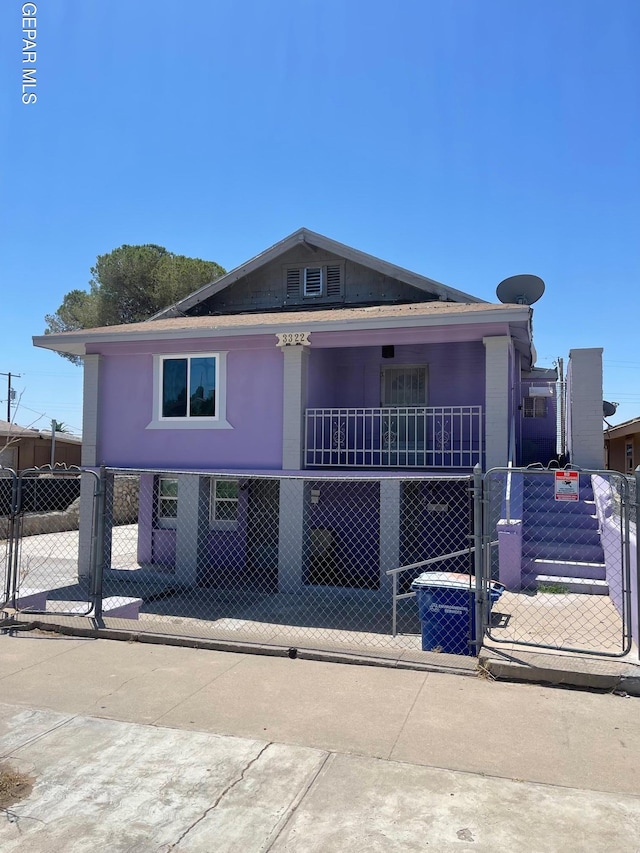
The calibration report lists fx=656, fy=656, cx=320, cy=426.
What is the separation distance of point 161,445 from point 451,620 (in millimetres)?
8194

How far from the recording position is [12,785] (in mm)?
3594

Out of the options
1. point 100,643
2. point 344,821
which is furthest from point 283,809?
point 100,643

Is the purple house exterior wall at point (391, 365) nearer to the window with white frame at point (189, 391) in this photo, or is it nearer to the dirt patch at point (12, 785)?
the window with white frame at point (189, 391)

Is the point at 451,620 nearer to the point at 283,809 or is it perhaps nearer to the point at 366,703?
the point at 366,703

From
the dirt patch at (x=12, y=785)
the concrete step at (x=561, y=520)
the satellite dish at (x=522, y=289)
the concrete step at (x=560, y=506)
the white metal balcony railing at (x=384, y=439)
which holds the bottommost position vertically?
the dirt patch at (x=12, y=785)

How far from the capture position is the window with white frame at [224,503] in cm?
1425

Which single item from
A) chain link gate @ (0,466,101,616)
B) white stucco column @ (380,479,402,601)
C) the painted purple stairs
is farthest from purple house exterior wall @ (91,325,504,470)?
the painted purple stairs

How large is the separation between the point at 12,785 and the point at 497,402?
9.31 meters

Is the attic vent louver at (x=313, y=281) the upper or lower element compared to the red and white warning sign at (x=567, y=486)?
upper

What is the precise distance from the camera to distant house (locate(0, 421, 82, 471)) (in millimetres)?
25344

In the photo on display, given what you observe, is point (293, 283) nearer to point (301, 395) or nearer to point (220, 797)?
point (301, 395)

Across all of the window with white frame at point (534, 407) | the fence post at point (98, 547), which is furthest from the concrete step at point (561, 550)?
the window with white frame at point (534, 407)

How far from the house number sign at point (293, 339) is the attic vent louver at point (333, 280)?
3.09 m

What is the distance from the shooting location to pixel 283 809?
3324mm
